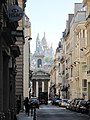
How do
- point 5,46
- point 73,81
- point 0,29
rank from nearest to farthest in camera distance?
point 0,29 → point 5,46 → point 73,81

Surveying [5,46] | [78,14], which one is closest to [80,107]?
[5,46]

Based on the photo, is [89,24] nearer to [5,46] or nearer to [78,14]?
[78,14]

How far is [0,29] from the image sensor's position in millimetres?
25453

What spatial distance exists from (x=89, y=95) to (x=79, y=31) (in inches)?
903

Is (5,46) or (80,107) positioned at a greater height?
(5,46)

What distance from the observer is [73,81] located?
100375 millimetres

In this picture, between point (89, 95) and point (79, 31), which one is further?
point (79, 31)

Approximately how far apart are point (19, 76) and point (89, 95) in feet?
58.1

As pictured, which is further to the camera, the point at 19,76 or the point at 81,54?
the point at 81,54

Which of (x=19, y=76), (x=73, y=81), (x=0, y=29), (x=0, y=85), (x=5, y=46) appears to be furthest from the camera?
(x=73, y=81)

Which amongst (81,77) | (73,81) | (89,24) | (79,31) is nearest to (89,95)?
(89,24)

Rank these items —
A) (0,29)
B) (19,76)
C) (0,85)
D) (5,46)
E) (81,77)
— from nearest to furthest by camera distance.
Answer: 1. (0,29)
2. (0,85)
3. (5,46)
4. (19,76)
5. (81,77)

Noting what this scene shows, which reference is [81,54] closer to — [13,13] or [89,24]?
[89,24]

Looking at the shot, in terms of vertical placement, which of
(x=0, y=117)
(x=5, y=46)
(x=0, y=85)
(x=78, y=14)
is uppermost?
(x=78, y=14)
